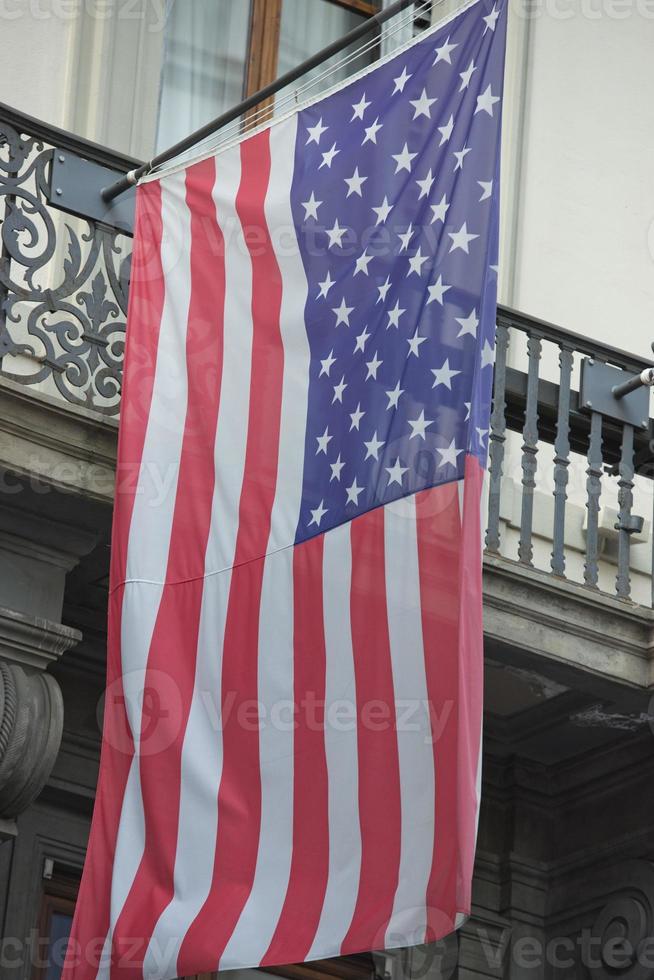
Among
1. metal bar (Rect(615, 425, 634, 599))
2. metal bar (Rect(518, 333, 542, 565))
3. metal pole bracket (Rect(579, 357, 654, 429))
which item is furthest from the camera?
metal pole bracket (Rect(579, 357, 654, 429))

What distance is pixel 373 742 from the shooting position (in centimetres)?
746

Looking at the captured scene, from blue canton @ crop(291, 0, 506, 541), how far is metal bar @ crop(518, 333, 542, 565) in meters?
1.25

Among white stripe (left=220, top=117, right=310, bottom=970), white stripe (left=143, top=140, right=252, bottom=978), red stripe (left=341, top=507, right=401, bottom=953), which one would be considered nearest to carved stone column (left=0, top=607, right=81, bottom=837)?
white stripe (left=143, top=140, right=252, bottom=978)

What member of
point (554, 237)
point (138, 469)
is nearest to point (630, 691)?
point (138, 469)


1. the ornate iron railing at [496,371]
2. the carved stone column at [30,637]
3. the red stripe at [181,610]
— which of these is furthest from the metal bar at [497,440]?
the carved stone column at [30,637]

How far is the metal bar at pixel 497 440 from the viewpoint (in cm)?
908

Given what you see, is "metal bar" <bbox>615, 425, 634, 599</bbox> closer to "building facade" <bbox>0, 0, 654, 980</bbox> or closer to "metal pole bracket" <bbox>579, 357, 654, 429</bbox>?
"building facade" <bbox>0, 0, 654, 980</bbox>

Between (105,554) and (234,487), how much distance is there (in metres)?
0.87

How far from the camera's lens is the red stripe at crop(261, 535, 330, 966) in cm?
721

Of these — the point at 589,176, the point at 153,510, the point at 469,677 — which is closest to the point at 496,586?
the point at 469,677

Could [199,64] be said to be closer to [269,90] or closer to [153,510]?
[269,90]

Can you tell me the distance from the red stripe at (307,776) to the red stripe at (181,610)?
0.38 metres

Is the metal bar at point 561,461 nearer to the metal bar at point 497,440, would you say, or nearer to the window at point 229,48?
the metal bar at point 497,440

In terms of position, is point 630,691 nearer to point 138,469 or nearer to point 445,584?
point 445,584
